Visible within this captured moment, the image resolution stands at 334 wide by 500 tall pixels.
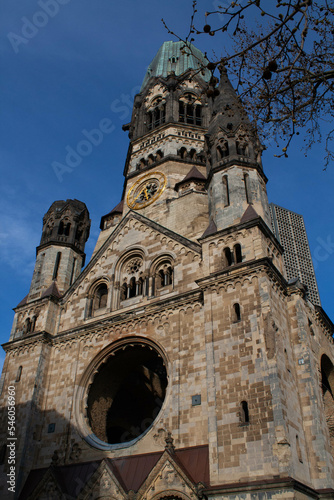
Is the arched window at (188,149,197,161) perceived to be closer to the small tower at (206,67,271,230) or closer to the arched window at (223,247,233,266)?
the small tower at (206,67,271,230)

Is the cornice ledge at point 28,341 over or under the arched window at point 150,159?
under

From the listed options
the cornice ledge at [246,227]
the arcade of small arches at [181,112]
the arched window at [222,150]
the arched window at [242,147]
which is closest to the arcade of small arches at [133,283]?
the cornice ledge at [246,227]

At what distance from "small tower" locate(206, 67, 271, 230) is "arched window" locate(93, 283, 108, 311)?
6.81 meters

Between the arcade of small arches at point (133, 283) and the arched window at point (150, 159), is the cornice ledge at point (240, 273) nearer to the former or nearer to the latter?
the arcade of small arches at point (133, 283)

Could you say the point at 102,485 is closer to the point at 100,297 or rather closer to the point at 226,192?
the point at 100,297

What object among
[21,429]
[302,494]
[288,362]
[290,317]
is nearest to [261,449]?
[302,494]

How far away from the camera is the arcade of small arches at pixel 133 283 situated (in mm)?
22344

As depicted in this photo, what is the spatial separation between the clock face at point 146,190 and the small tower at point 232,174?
15.7 ft

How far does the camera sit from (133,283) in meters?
23.5

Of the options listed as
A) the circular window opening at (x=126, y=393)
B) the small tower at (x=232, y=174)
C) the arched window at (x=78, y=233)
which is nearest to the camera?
the circular window opening at (x=126, y=393)

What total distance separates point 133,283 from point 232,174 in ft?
23.4

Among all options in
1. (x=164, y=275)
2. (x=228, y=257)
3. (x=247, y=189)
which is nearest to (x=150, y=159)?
(x=247, y=189)

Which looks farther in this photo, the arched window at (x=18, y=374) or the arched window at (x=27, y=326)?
the arched window at (x=27, y=326)

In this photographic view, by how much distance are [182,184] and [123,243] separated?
557cm
